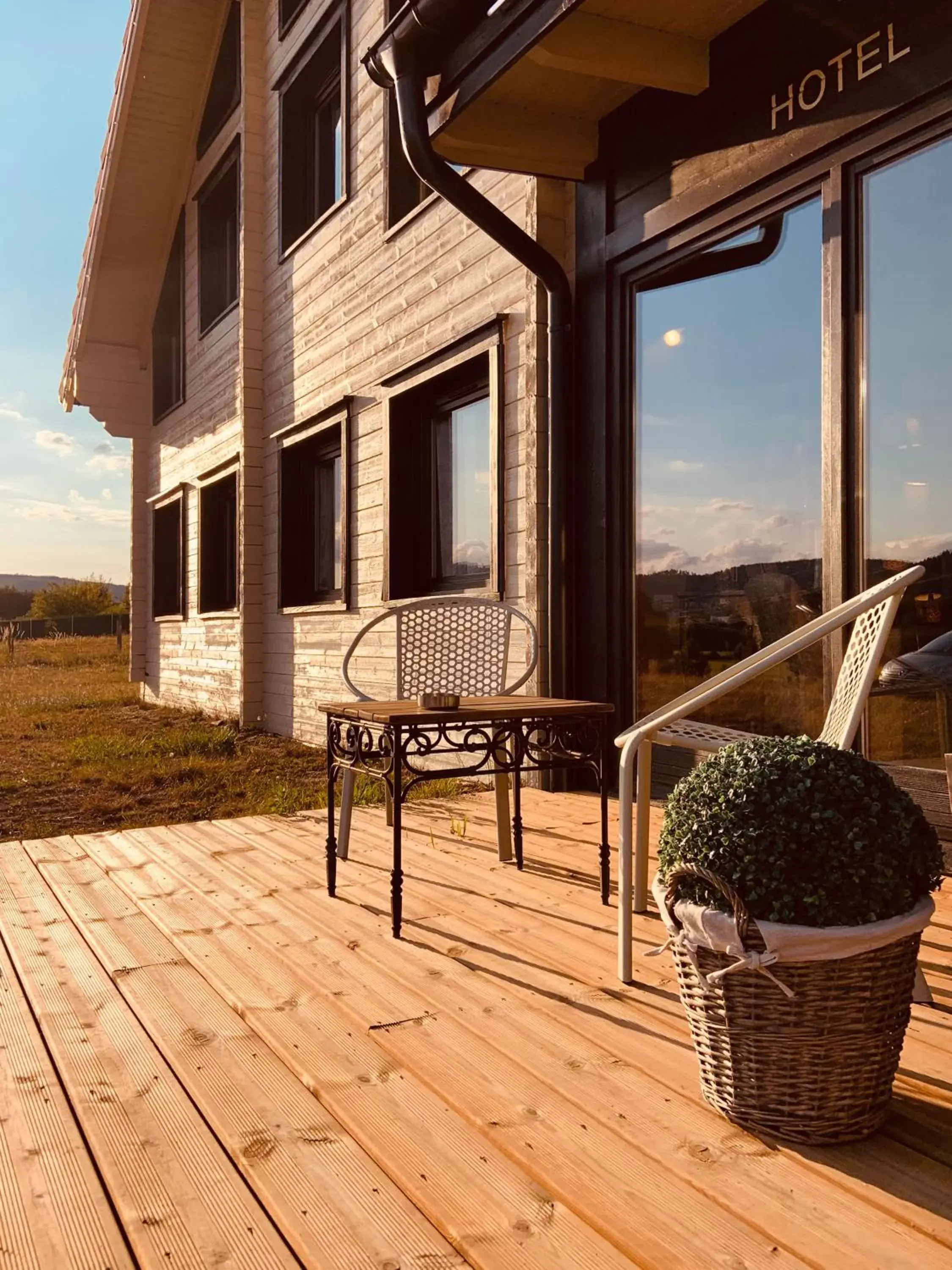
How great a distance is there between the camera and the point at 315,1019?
192 cm

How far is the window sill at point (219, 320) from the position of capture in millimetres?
8422

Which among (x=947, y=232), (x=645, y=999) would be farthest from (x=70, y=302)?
(x=645, y=999)

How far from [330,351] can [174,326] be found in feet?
16.4

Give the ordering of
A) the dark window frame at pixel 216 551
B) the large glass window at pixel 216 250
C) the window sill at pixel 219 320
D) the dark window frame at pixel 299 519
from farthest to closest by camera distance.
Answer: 1. the large glass window at pixel 216 250
2. the dark window frame at pixel 216 551
3. the window sill at pixel 219 320
4. the dark window frame at pixel 299 519

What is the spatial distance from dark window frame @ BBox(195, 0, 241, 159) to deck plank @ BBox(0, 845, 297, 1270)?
26.6 feet

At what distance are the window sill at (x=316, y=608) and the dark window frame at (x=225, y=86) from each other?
4.41 meters

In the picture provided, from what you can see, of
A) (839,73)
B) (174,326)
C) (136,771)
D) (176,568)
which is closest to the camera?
(839,73)

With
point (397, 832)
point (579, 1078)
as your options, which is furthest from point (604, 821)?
point (579, 1078)

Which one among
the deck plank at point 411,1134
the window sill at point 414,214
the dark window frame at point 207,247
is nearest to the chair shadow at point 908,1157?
the deck plank at point 411,1134

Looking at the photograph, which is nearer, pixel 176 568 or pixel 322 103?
pixel 322 103

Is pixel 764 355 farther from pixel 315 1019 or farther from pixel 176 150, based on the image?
pixel 176 150

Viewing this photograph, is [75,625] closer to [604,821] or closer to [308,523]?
[308,523]

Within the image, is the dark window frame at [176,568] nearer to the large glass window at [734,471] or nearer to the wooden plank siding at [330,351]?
the wooden plank siding at [330,351]

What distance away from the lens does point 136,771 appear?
5859mm
